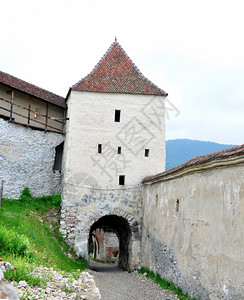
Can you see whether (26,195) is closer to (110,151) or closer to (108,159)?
(108,159)

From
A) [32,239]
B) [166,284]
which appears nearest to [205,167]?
[166,284]

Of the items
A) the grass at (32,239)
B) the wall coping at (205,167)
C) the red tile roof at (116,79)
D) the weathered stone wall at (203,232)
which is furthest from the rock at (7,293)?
the red tile roof at (116,79)

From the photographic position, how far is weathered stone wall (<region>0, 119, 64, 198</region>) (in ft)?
47.3

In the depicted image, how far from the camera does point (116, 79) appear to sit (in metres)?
15.5


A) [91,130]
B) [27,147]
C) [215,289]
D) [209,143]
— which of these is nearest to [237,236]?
[215,289]

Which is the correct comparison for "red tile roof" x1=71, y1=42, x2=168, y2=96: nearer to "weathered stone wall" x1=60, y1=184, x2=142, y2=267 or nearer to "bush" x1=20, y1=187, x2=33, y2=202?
"weathered stone wall" x1=60, y1=184, x2=142, y2=267

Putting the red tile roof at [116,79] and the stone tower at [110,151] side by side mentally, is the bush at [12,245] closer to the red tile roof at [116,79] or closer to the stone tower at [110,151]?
the stone tower at [110,151]

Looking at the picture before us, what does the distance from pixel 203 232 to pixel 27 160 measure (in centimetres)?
1012

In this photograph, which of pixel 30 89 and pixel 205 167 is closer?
pixel 205 167

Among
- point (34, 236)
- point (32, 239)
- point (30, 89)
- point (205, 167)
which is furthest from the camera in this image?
point (30, 89)

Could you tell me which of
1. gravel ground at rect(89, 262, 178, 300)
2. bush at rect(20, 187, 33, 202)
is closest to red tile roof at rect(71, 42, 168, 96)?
bush at rect(20, 187, 33, 202)

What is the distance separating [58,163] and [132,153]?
507 cm

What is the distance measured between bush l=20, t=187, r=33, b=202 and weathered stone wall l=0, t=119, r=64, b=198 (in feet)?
0.54

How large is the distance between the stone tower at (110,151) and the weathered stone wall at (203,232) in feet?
10.5
